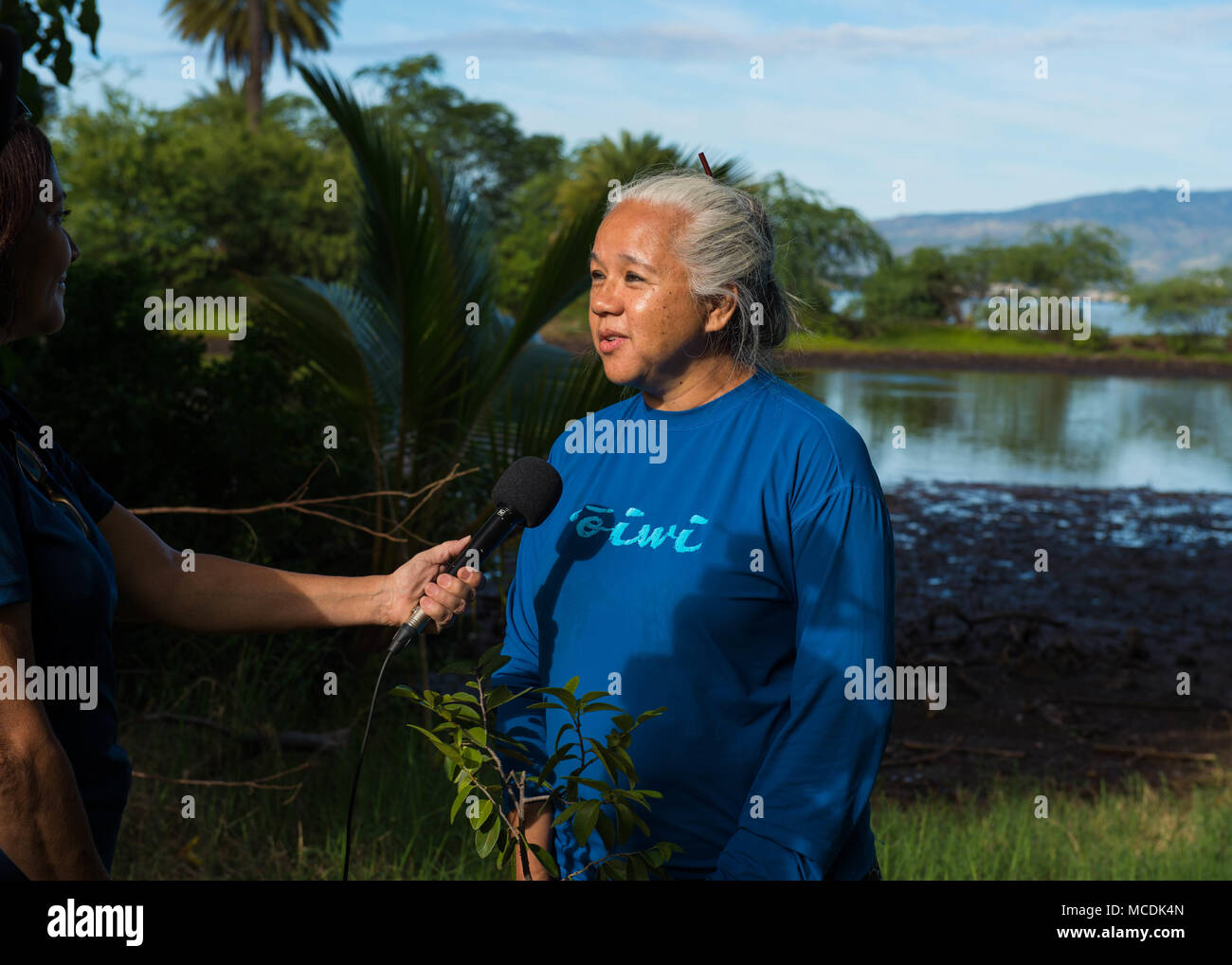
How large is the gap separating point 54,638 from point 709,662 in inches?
39.6

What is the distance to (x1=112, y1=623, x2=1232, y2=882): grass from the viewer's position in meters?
4.70

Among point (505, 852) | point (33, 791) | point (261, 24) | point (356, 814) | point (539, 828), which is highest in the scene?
point (261, 24)

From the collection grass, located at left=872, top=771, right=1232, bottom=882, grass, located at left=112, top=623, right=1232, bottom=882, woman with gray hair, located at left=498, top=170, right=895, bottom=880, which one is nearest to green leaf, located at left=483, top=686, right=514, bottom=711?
woman with gray hair, located at left=498, top=170, right=895, bottom=880

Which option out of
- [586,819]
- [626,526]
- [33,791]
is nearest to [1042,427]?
[626,526]

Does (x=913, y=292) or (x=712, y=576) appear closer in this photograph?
(x=712, y=576)

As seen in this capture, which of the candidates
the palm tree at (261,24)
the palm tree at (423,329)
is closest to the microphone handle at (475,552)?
the palm tree at (423,329)

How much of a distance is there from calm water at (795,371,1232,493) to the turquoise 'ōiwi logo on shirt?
7855 mm

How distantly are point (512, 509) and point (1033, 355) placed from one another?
47.6 metres

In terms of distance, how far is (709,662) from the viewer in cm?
206

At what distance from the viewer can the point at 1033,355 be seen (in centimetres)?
4672

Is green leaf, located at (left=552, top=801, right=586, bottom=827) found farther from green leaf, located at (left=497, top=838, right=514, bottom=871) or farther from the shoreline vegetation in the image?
the shoreline vegetation

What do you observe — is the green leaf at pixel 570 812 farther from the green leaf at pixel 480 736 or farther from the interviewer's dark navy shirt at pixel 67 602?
the interviewer's dark navy shirt at pixel 67 602
